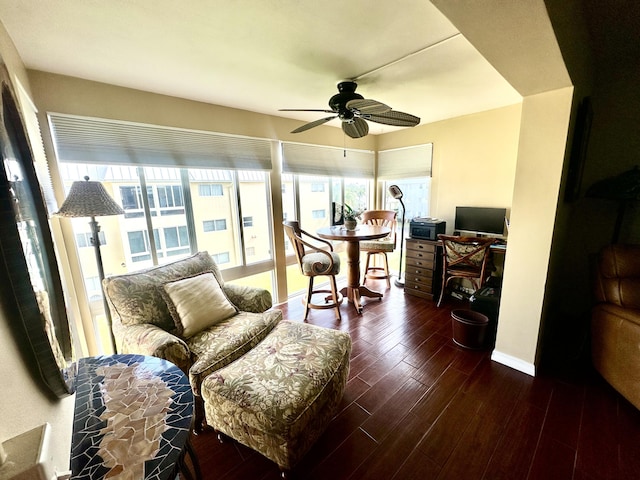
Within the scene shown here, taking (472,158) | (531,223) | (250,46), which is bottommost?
(531,223)

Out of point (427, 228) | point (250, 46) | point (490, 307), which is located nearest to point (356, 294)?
point (427, 228)

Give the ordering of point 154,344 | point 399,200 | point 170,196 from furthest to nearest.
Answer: point 399,200 < point 170,196 < point 154,344

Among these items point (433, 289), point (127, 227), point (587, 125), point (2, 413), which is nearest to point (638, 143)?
point (587, 125)

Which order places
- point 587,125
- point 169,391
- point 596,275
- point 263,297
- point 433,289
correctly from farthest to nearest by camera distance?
1. point 433,289
2. point 263,297
3. point 587,125
4. point 596,275
5. point 169,391

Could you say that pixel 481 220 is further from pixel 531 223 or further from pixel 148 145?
pixel 148 145

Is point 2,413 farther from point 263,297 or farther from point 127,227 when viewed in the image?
point 127,227

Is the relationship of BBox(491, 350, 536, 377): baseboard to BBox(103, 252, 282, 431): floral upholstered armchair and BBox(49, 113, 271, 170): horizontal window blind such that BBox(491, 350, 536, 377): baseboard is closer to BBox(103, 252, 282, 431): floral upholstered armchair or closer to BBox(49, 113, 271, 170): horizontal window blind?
BBox(103, 252, 282, 431): floral upholstered armchair

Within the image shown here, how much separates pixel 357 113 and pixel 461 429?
2219 mm

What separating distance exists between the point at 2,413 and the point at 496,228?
370 cm

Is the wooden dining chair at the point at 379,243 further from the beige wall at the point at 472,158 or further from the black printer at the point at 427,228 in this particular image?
the beige wall at the point at 472,158

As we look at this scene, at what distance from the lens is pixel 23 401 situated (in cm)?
63

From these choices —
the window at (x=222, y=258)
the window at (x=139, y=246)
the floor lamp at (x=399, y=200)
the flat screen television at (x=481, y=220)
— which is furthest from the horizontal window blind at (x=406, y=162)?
the window at (x=139, y=246)

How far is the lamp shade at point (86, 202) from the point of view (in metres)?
1.54

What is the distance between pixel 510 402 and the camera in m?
1.71
